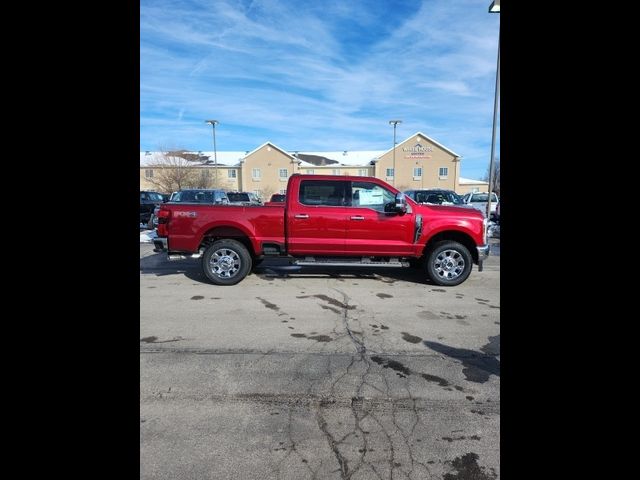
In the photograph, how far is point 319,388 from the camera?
304 centimetres

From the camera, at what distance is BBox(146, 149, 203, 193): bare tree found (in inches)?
1544

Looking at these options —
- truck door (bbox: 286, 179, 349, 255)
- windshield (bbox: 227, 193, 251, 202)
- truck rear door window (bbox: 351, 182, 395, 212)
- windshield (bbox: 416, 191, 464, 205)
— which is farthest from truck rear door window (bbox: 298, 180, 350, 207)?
windshield (bbox: 227, 193, 251, 202)

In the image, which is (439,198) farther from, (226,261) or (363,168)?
(363,168)

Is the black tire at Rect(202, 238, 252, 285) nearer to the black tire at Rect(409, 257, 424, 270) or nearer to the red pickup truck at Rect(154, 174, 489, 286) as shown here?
the red pickup truck at Rect(154, 174, 489, 286)

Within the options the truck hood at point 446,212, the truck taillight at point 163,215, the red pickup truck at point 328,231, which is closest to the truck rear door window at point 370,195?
the red pickup truck at point 328,231

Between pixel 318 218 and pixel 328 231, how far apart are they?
307mm

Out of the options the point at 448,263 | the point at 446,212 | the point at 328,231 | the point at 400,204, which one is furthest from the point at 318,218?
the point at 448,263

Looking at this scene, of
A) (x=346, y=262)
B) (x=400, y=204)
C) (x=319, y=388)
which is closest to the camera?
(x=319, y=388)
